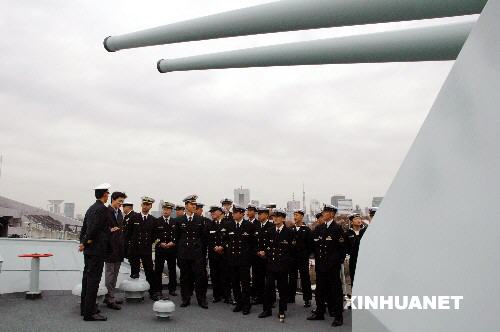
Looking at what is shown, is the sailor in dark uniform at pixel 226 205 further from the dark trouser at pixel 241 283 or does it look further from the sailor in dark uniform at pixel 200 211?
the dark trouser at pixel 241 283

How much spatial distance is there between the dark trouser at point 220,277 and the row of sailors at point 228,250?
0.05 feet

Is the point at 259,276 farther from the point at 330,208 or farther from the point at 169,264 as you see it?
the point at 330,208

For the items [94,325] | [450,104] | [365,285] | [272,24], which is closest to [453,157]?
[450,104]

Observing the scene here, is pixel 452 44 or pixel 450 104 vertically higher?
pixel 452 44

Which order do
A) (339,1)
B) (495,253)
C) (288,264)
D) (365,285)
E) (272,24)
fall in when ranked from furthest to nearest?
(288,264) → (272,24) → (339,1) → (365,285) → (495,253)

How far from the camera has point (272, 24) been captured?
243 centimetres

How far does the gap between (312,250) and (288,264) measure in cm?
98

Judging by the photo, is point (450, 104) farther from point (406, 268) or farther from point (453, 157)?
point (406, 268)

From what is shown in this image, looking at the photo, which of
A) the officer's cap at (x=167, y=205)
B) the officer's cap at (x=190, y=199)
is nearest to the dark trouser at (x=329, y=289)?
the officer's cap at (x=190, y=199)

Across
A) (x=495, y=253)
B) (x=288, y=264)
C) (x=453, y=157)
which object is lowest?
(x=288, y=264)

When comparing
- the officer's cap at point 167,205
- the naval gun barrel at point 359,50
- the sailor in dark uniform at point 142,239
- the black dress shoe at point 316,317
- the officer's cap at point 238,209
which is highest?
the naval gun barrel at point 359,50

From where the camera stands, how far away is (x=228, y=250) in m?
5.92

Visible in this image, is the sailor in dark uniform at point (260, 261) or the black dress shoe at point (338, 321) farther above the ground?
the sailor in dark uniform at point (260, 261)

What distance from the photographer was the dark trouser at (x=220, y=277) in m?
6.09
